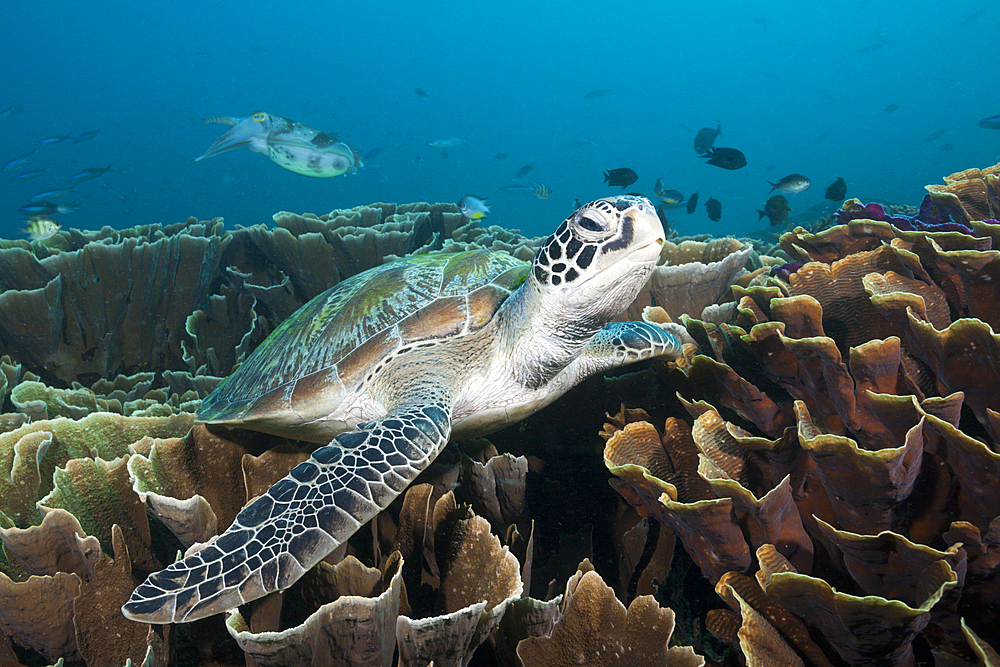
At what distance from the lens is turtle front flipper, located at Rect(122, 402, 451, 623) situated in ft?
3.39

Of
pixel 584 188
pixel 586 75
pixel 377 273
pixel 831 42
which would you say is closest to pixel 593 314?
pixel 377 273

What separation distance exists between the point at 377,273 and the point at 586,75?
105 m

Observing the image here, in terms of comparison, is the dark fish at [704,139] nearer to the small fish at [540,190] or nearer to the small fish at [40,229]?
the small fish at [540,190]

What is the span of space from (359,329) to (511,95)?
97045 mm

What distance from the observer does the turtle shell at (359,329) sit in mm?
1873

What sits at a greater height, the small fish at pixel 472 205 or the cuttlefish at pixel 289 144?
the cuttlefish at pixel 289 144

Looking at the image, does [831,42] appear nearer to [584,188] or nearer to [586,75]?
[586,75]

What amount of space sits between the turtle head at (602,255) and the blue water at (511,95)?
166ft

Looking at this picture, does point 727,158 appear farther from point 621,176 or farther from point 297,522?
point 297,522

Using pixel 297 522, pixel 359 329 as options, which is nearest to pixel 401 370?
pixel 359 329

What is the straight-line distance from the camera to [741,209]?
6106 centimetres

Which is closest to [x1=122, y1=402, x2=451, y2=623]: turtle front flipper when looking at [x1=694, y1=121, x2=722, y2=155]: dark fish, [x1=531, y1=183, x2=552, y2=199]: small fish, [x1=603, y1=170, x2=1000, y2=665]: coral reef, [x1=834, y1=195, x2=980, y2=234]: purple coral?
[x1=603, y1=170, x2=1000, y2=665]: coral reef

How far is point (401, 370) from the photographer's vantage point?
194 cm

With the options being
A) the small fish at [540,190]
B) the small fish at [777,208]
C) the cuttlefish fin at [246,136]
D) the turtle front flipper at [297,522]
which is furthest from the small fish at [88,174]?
the small fish at [777,208]
